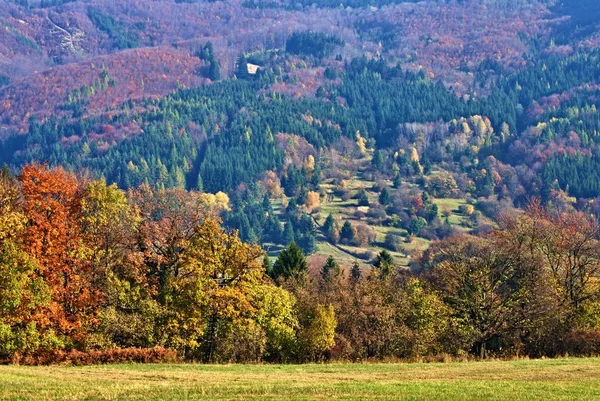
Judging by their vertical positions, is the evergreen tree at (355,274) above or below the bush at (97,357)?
above

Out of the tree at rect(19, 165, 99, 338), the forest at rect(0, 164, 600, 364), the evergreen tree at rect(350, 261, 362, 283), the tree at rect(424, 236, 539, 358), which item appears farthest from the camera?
the evergreen tree at rect(350, 261, 362, 283)

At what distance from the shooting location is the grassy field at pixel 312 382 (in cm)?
4156

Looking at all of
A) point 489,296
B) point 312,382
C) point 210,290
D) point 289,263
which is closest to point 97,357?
point 210,290

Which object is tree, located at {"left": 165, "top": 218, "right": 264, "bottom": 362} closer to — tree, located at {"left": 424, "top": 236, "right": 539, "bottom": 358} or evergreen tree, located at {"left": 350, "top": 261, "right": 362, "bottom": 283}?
tree, located at {"left": 424, "top": 236, "right": 539, "bottom": 358}

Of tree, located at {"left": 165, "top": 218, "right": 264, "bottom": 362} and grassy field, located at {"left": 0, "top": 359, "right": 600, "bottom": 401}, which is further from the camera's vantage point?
tree, located at {"left": 165, "top": 218, "right": 264, "bottom": 362}

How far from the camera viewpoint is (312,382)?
1914 inches

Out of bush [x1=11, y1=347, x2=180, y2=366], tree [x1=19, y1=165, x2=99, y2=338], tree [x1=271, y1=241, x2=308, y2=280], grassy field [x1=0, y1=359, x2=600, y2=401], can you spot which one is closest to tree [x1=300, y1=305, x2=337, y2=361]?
tree [x1=19, y1=165, x2=99, y2=338]

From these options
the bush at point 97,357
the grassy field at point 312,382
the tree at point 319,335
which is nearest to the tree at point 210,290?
the tree at point 319,335

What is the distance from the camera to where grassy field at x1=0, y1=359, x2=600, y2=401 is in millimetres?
41562

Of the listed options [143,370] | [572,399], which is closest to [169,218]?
[143,370]

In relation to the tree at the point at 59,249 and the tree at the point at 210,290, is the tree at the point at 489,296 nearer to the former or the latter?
the tree at the point at 210,290

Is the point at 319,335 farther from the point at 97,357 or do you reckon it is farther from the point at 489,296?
the point at 97,357

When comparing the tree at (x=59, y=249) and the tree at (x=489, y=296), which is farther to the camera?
the tree at (x=489, y=296)

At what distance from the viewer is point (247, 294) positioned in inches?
3204
